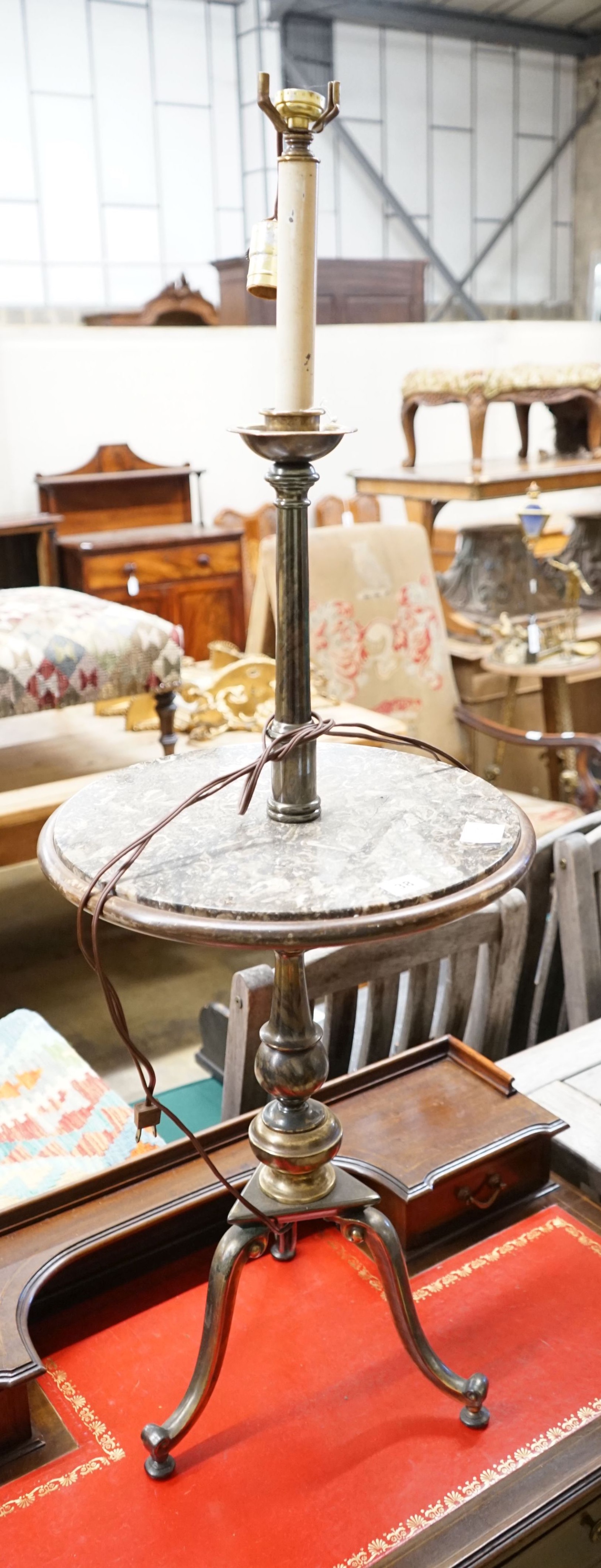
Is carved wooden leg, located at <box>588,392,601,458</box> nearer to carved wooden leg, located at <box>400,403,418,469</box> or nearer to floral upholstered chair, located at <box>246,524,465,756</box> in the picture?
carved wooden leg, located at <box>400,403,418,469</box>

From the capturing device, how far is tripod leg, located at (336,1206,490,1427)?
41.7 inches

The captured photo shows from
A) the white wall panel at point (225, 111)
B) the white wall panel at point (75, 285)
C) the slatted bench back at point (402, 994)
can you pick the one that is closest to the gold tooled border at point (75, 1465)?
the slatted bench back at point (402, 994)

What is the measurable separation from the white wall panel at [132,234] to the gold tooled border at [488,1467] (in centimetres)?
816

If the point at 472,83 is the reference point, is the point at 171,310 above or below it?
below

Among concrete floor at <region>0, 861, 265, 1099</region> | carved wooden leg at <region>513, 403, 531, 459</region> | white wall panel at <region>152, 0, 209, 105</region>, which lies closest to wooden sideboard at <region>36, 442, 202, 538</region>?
carved wooden leg at <region>513, 403, 531, 459</region>

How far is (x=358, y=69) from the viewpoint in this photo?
8969 mm

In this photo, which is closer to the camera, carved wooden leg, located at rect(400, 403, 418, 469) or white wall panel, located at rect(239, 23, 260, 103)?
carved wooden leg, located at rect(400, 403, 418, 469)

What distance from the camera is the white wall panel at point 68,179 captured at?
7.80m

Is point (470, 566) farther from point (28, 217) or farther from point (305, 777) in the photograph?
point (28, 217)

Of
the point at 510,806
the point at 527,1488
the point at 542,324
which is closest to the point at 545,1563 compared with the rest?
the point at 527,1488

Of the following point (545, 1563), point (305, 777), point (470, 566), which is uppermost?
point (305, 777)

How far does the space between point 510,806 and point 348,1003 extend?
0.78 m

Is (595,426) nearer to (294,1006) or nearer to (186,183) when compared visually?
(294,1006)

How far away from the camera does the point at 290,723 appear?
0.94 meters
